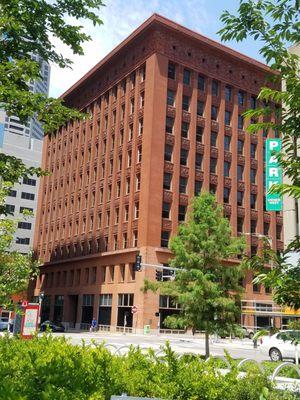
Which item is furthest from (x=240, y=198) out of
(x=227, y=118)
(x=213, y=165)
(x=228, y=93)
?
(x=228, y=93)

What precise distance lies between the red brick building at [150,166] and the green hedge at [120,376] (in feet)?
164

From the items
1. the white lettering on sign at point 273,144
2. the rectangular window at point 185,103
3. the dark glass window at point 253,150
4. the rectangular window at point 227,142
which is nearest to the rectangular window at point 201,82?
the rectangular window at point 185,103

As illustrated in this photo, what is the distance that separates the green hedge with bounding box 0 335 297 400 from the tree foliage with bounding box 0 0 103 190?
3.69 metres

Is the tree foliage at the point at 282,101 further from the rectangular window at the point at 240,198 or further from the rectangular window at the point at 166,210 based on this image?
the rectangular window at the point at 240,198

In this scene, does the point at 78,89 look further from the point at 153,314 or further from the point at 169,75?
the point at 153,314

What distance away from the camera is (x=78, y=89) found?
8262 cm

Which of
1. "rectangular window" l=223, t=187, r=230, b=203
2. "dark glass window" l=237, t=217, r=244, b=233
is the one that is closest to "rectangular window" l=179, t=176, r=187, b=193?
"rectangular window" l=223, t=187, r=230, b=203

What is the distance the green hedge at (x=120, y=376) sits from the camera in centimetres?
492

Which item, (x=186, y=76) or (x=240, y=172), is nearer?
(x=186, y=76)

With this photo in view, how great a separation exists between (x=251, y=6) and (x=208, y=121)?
6265cm

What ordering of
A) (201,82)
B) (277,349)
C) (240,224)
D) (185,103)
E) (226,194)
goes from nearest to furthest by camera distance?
(277,349)
(185,103)
(226,194)
(201,82)
(240,224)

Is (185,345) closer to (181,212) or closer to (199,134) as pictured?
(181,212)

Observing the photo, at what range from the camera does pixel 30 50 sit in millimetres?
9320

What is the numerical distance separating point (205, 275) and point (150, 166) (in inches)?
1482
